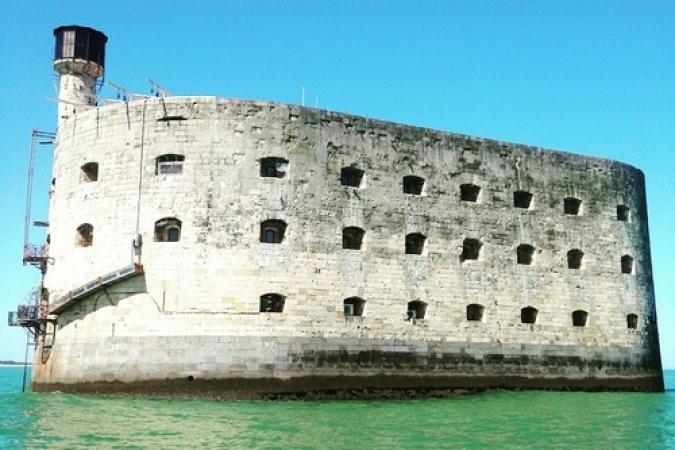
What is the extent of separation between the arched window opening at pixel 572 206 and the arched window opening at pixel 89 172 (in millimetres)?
15398

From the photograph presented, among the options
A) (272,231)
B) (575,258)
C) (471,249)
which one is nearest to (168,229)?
(272,231)

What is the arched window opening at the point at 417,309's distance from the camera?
81.3ft

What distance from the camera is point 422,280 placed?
24969 millimetres

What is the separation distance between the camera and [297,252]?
23234 mm

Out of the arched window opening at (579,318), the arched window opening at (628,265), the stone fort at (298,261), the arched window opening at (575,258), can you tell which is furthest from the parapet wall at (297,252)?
the arched window opening at (628,265)

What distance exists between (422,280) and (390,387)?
340cm

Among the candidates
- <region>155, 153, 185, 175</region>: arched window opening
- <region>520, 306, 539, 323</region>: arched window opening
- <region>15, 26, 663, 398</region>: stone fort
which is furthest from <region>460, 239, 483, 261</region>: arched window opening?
<region>155, 153, 185, 175</region>: arched window opening

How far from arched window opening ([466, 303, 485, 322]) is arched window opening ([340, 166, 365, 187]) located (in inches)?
205

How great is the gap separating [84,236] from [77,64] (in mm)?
7854

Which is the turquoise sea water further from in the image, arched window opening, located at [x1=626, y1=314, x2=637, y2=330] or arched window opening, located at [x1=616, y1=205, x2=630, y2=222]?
arched window opening, located at [x1=616, y1=205, x2=630, y2=222]

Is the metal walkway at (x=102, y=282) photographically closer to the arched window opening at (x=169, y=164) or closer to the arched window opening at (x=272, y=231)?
the arched window opening at (x=169, y=164)

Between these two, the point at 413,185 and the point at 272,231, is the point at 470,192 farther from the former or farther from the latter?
the point at 272,231

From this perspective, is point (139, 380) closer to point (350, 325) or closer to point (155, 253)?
point (155, 253)

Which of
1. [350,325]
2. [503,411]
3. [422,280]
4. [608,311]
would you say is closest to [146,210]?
[350,325]
